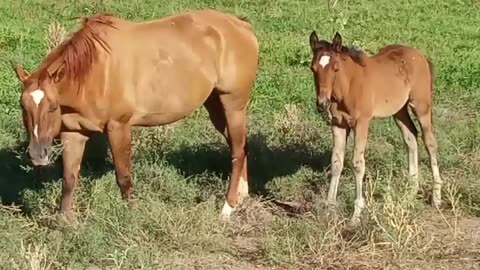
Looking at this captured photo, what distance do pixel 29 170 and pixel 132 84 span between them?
1.44 m

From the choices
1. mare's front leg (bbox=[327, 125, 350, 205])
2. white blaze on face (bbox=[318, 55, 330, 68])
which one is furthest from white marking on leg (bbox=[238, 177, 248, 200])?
white blaze on face (bbox=[318, 55, 330, 68])

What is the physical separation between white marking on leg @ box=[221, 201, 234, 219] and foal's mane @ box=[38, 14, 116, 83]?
1459 millimetres

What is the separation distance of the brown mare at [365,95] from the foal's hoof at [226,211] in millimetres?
753

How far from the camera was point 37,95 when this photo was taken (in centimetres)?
605

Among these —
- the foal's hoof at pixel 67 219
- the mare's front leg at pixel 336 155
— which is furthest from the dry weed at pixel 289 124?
the foal's hoof at pixel 67 219

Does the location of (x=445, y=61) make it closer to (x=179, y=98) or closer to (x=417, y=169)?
(x=417, y=169)

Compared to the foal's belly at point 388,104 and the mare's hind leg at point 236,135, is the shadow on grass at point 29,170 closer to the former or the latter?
the mare's hind leg at point 236,135

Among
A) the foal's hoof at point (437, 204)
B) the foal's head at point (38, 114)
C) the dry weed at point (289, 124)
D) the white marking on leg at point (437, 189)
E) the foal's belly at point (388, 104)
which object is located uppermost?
the foal's head at point (38, 114)

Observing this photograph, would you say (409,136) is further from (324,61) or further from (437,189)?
(324,61)

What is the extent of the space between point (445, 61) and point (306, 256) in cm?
651

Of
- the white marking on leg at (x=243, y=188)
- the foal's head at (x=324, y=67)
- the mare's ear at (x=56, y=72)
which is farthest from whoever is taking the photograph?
the white marking on leg at (x=243, y=188)

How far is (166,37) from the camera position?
23.1ft

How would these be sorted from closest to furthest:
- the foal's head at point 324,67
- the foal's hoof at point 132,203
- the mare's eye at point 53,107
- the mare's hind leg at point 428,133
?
the mare's eye at point 53,107
the foal's head at point 324,67
the foal's hoof at point 132,203
the mare's hind leg at point 428,133

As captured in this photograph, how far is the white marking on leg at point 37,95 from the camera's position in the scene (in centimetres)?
604
